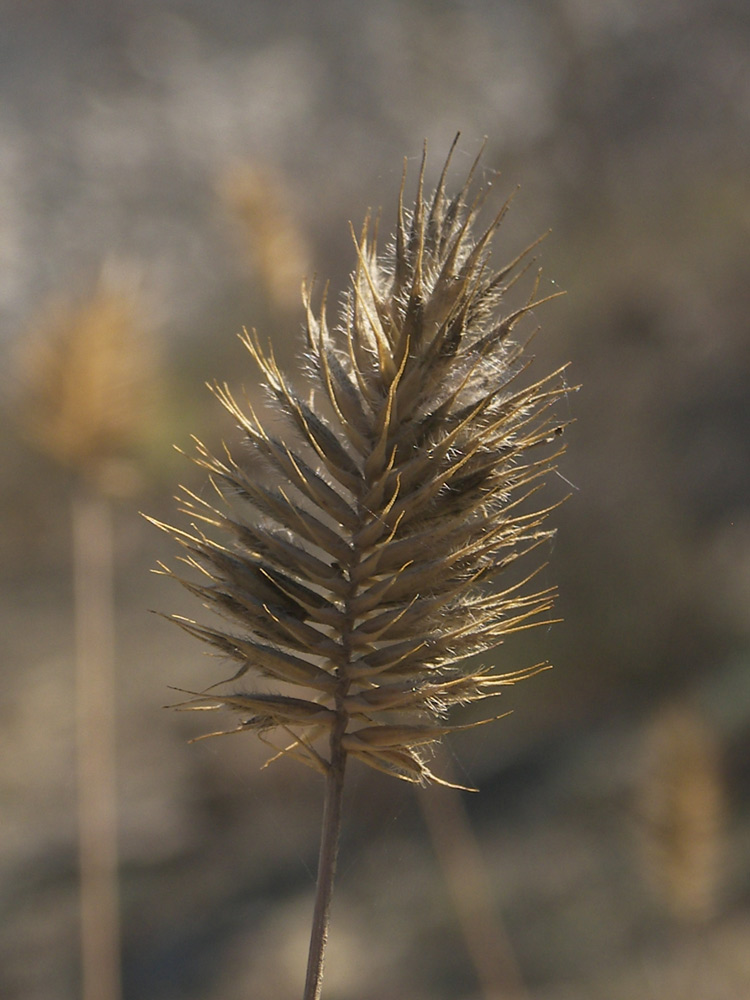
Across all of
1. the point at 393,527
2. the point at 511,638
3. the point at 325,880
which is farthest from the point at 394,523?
the point at 511,638

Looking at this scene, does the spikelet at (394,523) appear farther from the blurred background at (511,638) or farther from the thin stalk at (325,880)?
the blurred background at (511,638)

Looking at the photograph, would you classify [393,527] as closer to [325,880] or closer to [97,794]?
[325,880]

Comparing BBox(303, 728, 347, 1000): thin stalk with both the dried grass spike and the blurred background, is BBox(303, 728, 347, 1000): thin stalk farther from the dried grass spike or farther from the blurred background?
the blurred background

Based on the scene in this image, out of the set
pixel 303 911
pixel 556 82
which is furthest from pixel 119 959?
pixel 556 82

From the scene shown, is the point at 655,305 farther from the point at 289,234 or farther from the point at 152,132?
the point at 152,132

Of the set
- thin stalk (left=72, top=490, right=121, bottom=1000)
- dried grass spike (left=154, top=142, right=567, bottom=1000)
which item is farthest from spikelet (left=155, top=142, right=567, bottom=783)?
thin stalk (left=72, top=490, right=121, bottom=1000)

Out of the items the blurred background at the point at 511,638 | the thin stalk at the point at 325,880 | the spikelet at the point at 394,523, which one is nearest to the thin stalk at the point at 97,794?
the blurred background at the point at 511,638
